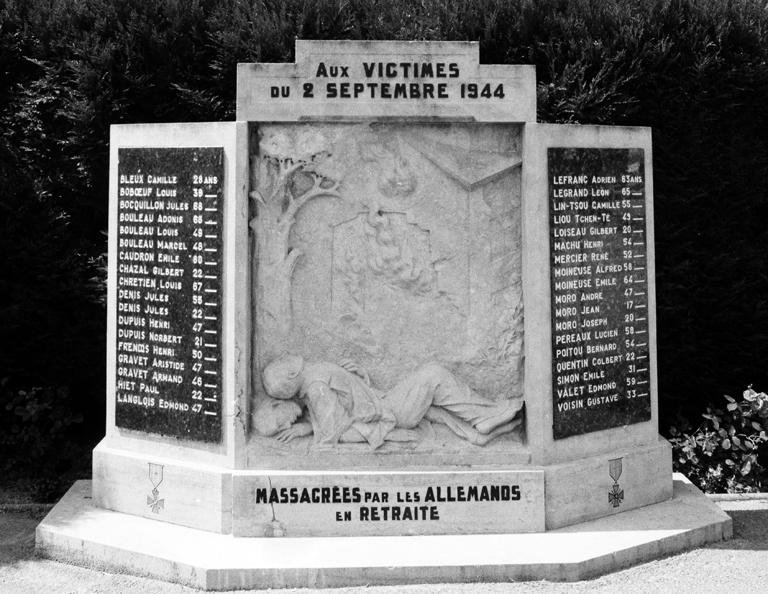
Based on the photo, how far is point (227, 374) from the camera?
27.9 ft

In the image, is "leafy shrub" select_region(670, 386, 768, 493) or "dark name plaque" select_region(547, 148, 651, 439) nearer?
"dark name plaque" select_region(547, 148, 651, 439)

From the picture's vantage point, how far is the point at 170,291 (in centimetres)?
881

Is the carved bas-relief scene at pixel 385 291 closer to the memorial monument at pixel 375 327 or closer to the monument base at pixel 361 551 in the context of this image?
A: the memorial monument at pixel 375 327

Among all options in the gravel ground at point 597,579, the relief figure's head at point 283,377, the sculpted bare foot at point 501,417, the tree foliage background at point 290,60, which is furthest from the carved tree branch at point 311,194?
the gravel ground at point 597,579

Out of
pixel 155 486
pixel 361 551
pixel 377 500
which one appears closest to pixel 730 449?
pixel 377 500

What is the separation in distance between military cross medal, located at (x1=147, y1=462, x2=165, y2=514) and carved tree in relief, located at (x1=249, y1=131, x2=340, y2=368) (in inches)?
45.7

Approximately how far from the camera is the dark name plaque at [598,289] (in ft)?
28.5

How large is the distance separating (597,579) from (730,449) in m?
3.39

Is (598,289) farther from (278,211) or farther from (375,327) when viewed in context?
(278,211)

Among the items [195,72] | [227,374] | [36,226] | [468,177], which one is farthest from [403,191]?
[36,226]

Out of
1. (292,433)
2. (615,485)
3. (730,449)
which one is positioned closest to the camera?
→ (292,433)

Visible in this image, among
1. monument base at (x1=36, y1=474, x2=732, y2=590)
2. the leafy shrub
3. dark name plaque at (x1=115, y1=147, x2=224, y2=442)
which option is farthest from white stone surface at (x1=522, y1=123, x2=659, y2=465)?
the leafy shrub

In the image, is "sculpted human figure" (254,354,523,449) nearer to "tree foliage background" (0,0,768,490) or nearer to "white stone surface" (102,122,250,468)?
"white stone surface" (102,122,250,468)

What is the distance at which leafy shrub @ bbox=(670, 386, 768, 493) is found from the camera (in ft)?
34.6
